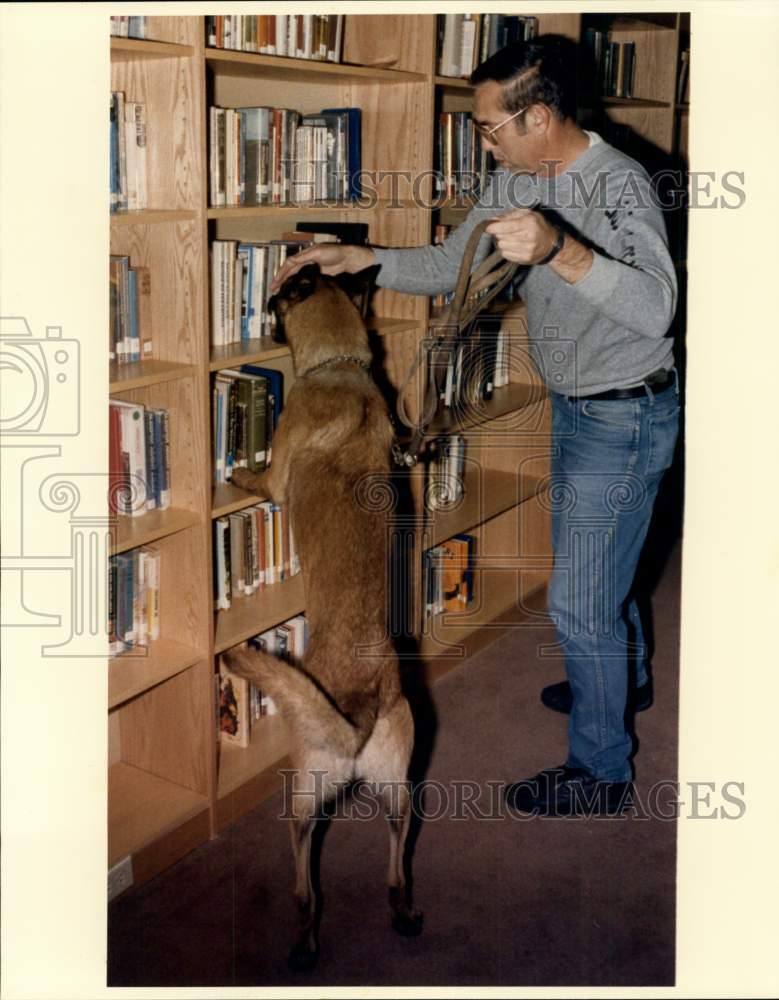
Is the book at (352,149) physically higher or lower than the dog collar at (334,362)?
higher

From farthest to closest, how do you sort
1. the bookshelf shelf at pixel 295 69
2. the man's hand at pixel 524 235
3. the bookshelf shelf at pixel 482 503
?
the bookshelf shelf at pixel 482 503 → the bookshelf shelf at pixel 295 69 → the man's hand at pixel 524 235

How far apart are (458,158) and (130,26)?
168 centimetres

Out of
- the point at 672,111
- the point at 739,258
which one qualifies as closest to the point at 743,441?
the point at 739,258

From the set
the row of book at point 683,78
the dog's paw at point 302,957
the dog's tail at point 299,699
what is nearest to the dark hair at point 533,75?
the dog's tail at point 299,699

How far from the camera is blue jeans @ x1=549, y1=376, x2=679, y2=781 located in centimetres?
279

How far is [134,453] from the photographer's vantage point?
9.02ft

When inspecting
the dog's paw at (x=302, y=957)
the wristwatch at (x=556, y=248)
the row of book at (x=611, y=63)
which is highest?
the row of book at (x=611, y=63)

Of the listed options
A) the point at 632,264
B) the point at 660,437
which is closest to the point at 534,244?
the point at 632,264

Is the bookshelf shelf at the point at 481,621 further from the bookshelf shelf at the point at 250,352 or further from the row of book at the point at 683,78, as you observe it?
the row of book at the point at 683,78

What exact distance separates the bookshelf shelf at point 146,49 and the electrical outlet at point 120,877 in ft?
6.71

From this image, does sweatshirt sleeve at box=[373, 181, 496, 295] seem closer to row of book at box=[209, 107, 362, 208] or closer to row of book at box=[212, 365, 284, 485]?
row of book at box=[209, 107, 362, 208]

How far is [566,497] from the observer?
2918 millimetres

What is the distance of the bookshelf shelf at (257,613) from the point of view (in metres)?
2.96

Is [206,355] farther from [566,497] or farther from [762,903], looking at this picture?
[762,903]
